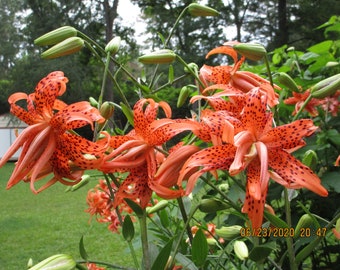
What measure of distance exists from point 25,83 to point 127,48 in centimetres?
244

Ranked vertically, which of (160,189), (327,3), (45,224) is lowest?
(45,224)

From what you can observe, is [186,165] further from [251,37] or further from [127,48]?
[127,48]

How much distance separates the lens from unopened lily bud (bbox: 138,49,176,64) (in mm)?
556

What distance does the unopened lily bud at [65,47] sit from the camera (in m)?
0.55

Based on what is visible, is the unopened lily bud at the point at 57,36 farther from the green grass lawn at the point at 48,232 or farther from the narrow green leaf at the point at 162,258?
the green grass lawn at the point at 48,232

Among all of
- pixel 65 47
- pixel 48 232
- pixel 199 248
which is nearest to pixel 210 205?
pixel 199 248

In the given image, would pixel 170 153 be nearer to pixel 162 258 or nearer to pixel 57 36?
pixel 162 258

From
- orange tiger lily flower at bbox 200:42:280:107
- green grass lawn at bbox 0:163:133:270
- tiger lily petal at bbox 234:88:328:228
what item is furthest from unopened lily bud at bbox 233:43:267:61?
green grass lawn at bbox 0:163:133:270

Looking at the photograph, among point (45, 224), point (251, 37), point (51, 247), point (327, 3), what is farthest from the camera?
point (251, 37)

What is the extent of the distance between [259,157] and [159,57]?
0.71ft

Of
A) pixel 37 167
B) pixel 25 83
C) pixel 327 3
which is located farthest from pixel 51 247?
pixel 25 83

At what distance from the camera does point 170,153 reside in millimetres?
445

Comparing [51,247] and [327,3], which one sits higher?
[327,3]

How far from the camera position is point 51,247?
3303mm
